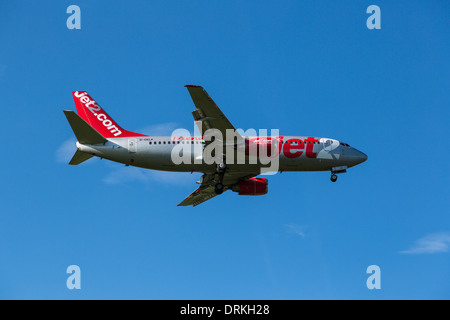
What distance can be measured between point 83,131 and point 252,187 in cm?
2040

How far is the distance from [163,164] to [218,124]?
24.7ft

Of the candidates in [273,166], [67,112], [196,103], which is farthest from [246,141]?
[67,112]

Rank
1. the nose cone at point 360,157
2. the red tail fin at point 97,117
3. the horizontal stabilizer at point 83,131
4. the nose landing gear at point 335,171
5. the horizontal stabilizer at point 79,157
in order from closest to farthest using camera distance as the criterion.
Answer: the horizontal stabilizer at point 83,131 → the horizontal stabilizer at point 79,157 → the red tail fin at point 97,117 → the nose landing gear at point 335,171 → the nose cone at point 360,157

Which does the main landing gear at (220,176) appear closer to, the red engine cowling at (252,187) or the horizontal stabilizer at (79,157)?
the red engine cowling at (252,187)

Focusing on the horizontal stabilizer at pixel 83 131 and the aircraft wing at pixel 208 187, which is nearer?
the horizontal stabilizer at pixel 83 131

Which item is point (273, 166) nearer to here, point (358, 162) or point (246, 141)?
point (246, 141)

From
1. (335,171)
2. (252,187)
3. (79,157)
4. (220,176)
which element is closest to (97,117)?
(79,157)

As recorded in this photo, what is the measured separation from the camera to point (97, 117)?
58438 mm

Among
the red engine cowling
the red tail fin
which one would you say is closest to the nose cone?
the red engine cowling

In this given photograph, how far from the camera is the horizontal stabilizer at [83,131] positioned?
5212 cm

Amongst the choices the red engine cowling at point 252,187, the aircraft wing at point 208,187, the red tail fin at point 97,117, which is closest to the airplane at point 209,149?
the red tail fin at point 97,117

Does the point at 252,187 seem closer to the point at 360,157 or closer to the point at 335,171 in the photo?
the point at 335,171

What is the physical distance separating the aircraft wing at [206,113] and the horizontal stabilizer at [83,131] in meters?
10.1

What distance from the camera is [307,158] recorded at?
190 ft
